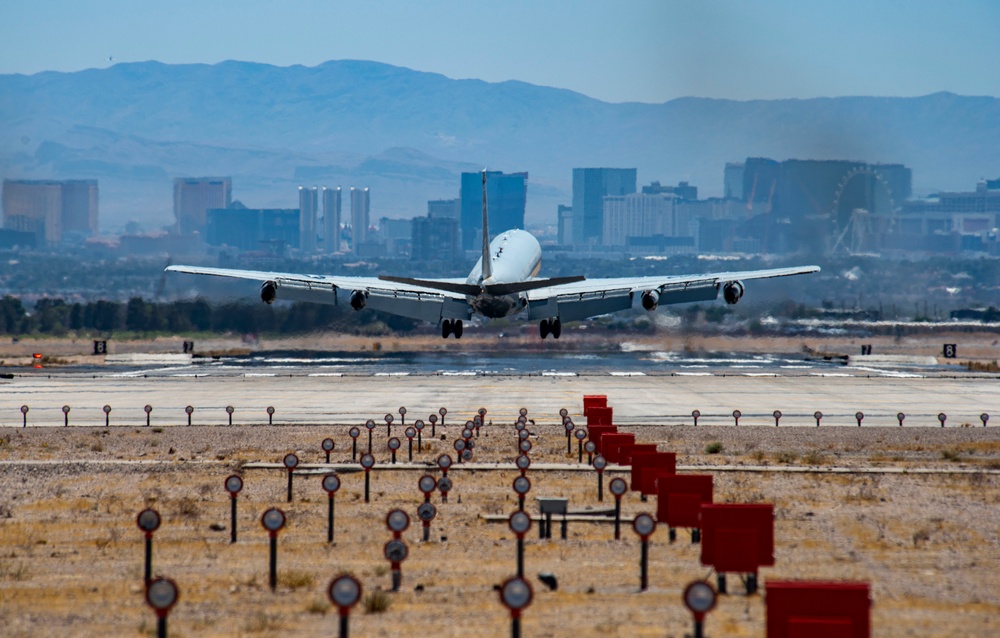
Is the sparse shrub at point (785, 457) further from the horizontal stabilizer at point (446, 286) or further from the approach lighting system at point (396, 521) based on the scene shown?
the approach lighting system at point (396, 521)

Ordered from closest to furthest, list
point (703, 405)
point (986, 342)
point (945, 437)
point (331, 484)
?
point (331, 484) → point (945, 437) → point (703, 405) → point (986, 342)

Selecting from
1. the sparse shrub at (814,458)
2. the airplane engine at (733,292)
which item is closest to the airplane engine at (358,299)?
the airplane engine at (733,292)

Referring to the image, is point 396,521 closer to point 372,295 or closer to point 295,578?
point 295,578

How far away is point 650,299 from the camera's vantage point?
79.2 meters

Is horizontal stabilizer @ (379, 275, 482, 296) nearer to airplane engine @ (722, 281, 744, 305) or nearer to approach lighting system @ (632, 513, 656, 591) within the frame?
airplane engine @ (722, 281, 744, 305)

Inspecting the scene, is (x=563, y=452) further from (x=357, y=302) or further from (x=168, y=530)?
(x=357, y=302)

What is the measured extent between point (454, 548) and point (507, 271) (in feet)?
159

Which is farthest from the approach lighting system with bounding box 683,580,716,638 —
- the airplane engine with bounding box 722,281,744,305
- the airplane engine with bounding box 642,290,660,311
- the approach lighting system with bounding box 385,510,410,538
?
the airplane engine with bounding box 722,281,744,305

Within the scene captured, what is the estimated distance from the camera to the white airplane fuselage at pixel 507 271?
240 ft

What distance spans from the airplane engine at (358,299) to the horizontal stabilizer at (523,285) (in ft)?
29.1

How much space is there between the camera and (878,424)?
6638cm

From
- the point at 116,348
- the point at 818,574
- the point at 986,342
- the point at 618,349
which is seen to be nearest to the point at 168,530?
the point at 818,574

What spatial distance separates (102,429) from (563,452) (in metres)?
22.2

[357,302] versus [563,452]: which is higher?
[357,302]
